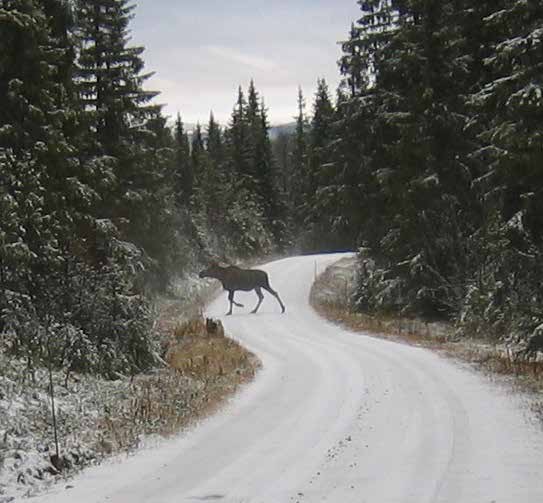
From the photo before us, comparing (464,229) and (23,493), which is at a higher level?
(464,229)

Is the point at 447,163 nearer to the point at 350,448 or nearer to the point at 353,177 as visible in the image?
the point at 353,177

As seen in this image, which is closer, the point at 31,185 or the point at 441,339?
the point at 31,185

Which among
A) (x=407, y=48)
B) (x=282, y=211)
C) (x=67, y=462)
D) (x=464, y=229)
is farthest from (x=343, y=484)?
(x=282, y=211)

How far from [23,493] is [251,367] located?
8.44 meters

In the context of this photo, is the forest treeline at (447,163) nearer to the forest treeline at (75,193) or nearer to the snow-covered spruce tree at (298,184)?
the forest treeline at (75,193)

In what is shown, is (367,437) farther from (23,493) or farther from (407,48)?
(407,48)

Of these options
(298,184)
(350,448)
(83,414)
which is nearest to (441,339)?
(350,448)

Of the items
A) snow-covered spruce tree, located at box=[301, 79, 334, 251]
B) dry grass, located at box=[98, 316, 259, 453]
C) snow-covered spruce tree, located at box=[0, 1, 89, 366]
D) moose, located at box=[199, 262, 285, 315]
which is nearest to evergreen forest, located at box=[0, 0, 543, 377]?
snow-covered spruce tree, located at box=[0, 1, 89, 366]

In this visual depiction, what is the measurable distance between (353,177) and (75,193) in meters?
13.8

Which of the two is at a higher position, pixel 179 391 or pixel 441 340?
pixel 179 391

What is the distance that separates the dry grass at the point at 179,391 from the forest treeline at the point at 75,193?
4.09 feet

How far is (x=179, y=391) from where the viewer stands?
1129cm

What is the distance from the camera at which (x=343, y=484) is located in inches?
265

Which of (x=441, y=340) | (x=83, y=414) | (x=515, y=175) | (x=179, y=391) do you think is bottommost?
(x=441, y=340)
